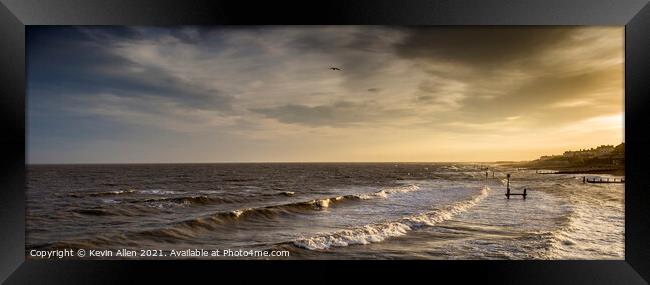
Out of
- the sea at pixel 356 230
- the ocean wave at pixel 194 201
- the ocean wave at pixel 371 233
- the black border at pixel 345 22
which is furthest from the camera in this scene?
the ocean wave at pixel 194 201

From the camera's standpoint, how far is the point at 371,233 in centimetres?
538

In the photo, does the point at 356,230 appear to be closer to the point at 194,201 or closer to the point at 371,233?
the point at 371,233

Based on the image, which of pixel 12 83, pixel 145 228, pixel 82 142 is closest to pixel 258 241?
pixel 145 228

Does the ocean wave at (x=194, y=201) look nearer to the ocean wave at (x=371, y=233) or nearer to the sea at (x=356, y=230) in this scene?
the sea at (x=356, y=230)

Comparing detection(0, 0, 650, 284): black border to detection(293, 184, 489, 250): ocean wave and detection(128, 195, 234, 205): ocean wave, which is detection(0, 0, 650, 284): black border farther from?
detection(128, 195, 234, 205): ocean wave

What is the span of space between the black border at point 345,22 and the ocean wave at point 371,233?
5.63ft

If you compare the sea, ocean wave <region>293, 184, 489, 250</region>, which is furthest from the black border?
ocean wave <region>293, 184, 489, 250</region>

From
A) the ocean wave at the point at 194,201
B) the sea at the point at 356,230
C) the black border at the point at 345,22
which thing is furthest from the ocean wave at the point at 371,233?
the ocean wave at the point at 194,201

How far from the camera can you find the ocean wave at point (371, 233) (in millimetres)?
4789

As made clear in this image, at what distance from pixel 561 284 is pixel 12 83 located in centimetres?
444

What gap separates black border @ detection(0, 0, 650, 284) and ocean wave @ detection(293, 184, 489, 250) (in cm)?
172

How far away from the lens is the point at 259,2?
304cm

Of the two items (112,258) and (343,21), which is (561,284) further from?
(112,258)

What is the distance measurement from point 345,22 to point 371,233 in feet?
10.6
